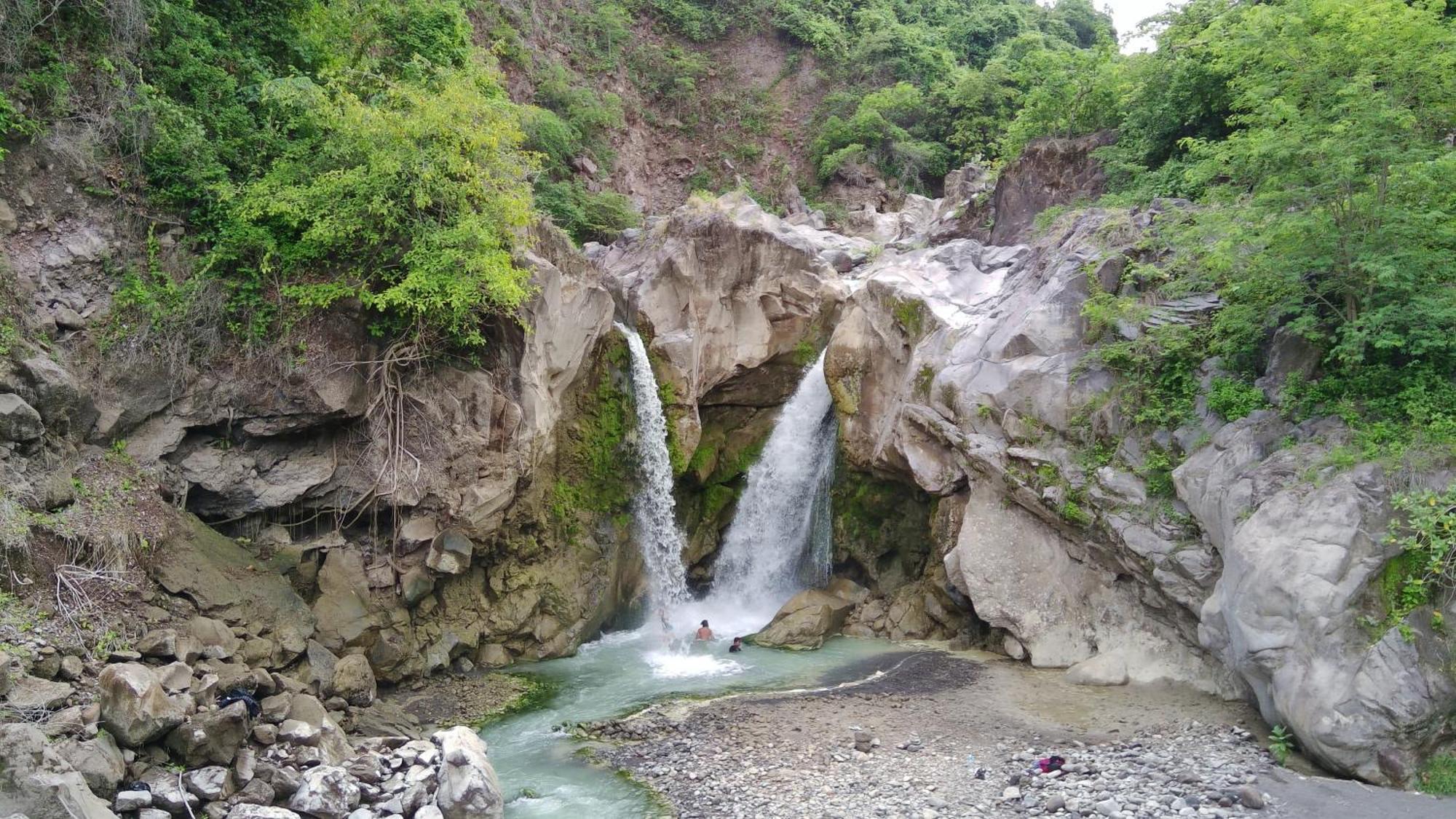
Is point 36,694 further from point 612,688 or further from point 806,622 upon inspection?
point 806,622

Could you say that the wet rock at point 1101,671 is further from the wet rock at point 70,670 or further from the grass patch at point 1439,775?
the wet rock at point 70,670

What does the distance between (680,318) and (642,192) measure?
20328 millimetres

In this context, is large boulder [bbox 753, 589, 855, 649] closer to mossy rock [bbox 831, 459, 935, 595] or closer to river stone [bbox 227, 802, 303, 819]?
mossy rock [bbox 831, 459, 935, 595]

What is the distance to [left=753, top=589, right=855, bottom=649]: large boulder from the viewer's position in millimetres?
16672

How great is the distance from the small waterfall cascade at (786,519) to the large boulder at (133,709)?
494 inches

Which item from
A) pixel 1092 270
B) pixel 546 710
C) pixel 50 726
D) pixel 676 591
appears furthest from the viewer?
pixel 676 591

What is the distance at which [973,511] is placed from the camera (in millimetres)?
15641

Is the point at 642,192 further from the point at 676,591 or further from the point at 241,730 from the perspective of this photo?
the point at 241,730

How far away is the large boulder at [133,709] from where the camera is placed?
8297 mm

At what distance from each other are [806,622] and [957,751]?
6.01m

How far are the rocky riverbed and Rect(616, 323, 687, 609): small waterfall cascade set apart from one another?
19.5ft

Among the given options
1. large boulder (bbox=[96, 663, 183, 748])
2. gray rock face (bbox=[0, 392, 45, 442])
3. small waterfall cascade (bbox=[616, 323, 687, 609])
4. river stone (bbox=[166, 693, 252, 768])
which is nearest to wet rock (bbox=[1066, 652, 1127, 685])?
small waterfall cascade (bbox=[616, 323, 687, 609])

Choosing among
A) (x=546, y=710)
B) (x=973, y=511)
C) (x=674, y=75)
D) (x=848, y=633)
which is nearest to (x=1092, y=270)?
(x=973, y=511)

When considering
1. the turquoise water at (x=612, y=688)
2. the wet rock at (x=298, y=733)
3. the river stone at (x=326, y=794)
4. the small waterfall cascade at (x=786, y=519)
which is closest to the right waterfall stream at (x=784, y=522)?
the small waterfall cascade at (x=786, y=519)
